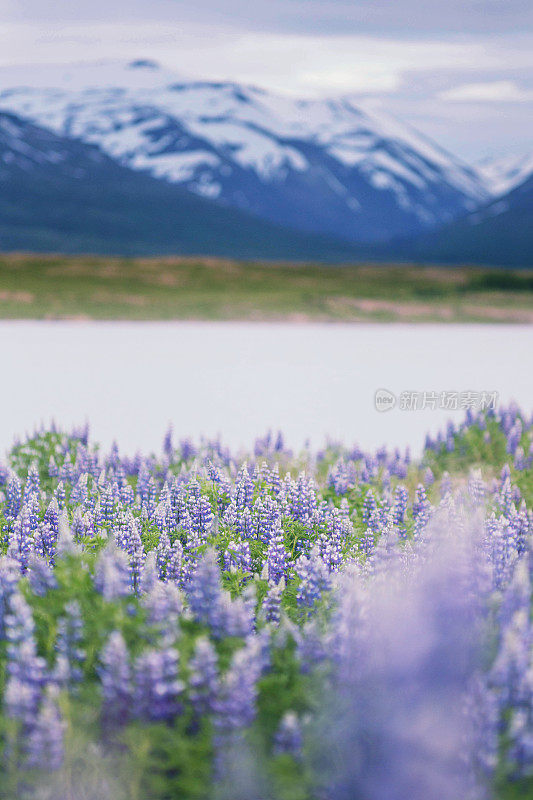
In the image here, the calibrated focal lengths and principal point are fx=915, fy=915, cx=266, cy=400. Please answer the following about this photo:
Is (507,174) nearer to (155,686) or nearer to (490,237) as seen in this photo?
(490,237)

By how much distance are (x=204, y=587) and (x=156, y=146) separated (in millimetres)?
29112

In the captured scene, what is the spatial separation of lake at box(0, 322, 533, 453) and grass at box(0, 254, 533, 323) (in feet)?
0.64

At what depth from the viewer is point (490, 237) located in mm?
17094

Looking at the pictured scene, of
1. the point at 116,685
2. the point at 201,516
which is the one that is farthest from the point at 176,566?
the point at 116,685

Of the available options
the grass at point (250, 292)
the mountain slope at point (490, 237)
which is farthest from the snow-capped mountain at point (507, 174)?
the grass at point (250, 292)

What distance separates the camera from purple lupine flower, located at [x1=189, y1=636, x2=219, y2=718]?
7.87 feet

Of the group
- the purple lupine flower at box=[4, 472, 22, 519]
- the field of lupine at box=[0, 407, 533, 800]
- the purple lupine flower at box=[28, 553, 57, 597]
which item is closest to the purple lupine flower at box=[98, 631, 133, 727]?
the field of lupine at box=[0, 407, 533, 800]

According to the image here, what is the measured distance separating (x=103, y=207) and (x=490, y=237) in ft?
57.7

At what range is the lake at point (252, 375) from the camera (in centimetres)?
904

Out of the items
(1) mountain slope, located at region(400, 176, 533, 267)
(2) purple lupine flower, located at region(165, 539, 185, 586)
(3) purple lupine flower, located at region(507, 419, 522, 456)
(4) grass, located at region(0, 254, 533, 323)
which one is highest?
(1) mountain slope, located at region(400, 176, 533, 267)

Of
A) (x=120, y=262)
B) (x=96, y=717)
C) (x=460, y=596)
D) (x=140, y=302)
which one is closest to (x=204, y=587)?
(x=96, y=717)

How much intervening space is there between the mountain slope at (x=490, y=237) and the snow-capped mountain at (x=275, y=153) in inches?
74.8

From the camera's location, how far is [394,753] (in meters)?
2.12

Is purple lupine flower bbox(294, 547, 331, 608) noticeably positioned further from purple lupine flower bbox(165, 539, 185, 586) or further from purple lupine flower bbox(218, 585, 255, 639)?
purple lupine flower bbox(165, 539, 185, 586)
